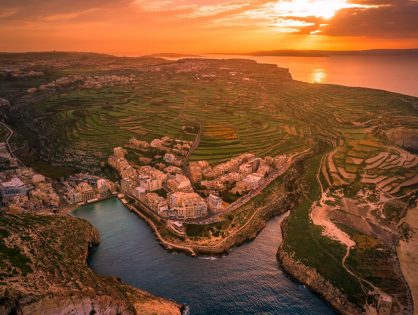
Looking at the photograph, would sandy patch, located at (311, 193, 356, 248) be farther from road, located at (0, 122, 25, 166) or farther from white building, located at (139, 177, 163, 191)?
road, located at (0, 122, 25, 166)

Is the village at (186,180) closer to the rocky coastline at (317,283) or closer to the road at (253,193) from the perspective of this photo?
the road at (253,193)

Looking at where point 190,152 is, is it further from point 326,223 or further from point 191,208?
point 326,223

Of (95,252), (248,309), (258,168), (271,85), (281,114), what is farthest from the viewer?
(271,85)

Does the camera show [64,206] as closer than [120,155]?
Yes

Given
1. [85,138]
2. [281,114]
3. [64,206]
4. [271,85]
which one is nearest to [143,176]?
[64,206]

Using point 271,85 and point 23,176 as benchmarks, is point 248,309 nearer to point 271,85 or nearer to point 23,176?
point 23,176

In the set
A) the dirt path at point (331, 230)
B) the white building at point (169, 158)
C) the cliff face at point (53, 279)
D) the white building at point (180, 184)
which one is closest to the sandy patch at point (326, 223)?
the dirt path at point (331, 230)
